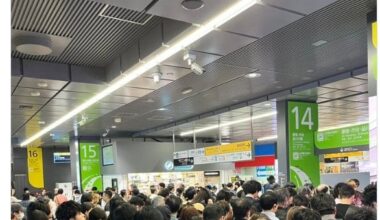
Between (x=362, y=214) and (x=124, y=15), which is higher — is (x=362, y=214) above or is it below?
below

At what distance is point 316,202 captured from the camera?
4031mm

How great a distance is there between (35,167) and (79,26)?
18043 millimetres

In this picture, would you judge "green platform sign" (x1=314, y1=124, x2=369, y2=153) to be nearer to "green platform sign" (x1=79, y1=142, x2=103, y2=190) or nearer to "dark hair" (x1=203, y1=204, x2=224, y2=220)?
"dark hair" (x1=203, y1=204, x2=224, y2=220)

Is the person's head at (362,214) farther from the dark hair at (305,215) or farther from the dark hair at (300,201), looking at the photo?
the dark hair at (300,201)

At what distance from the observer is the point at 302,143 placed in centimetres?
1015

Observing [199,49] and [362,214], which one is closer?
[362,214]

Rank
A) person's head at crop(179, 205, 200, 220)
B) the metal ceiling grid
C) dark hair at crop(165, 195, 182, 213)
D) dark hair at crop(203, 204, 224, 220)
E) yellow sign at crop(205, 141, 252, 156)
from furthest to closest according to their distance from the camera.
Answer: yellow sign at crop(205, 141, 252, 156) < dark hair at crop(165, 195, 182, 213) < the metal ceiling grid < person's head at crop(179, 205, 200, 220) < dark hair at crop(203, 204, 224, 220)

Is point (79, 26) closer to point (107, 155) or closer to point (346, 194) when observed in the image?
point (346, 194)

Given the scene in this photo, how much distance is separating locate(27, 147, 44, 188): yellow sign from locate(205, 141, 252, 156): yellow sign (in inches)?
472

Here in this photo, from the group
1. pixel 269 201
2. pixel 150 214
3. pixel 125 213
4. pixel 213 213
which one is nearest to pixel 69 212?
pixel 125 213

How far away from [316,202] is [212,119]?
31.9ft

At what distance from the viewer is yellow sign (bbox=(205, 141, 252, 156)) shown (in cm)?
1178

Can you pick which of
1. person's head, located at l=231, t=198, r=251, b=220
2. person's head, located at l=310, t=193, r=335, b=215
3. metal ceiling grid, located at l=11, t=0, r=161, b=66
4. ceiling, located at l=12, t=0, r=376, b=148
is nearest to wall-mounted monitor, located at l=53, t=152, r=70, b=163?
ceiling, located at l=12, t=0, r=376, b=148

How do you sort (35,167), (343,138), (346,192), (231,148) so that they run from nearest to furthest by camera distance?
1. (346,192)
2. (343,138)
3. (231,148)
4. (35,167)
